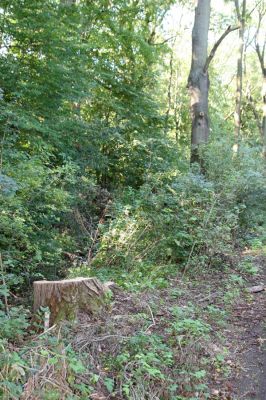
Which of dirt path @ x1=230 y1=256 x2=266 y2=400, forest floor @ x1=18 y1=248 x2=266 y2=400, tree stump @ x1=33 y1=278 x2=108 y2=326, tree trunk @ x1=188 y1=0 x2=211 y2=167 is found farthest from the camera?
tree trunk @ x1=188 y1=0 x2=211 y2=167

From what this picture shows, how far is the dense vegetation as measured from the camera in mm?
3740

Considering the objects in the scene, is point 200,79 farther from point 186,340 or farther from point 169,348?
point 169,348

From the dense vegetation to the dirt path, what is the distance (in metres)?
0.46

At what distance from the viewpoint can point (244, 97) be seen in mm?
28906

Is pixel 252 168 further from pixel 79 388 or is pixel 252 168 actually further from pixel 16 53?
pixel 79 388

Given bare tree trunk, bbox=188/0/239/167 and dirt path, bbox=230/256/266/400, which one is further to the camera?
bare tree trunk, bbox=188/0/239/167

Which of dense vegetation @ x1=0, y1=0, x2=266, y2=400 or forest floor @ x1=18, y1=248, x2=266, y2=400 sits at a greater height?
dense vegetation @ x1=0, y1=0, x2=266, y2=400

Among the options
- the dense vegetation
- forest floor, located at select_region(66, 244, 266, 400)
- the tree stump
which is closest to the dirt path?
forest floor, located at select_region(66, 244, 266, 400)

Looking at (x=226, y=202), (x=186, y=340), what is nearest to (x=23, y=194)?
(x=186, y=340)

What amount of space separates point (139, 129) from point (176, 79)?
60.3ft

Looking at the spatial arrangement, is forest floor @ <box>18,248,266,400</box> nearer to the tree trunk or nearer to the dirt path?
the dirt path

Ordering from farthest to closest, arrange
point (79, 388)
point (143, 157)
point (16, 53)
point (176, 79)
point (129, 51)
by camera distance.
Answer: point (176, 79) → point (129, 51) → point (143, 157) → point (16, 53) → point (79, 388)

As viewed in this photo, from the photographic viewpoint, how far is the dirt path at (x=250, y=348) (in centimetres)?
403

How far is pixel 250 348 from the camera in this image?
480 cm
